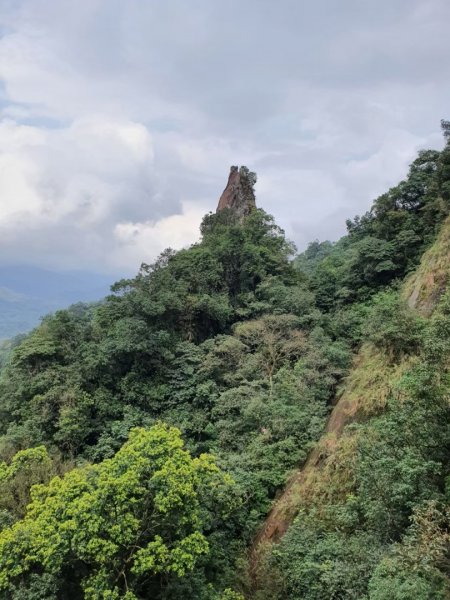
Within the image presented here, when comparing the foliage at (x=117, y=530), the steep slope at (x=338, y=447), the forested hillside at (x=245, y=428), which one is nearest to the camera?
the forested hillside at (x=245, y=428)

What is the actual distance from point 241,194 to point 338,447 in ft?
94.7

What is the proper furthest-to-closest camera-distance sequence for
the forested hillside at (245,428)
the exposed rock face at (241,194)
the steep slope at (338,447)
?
the exposed rock face at (241,194) → the steep slope at (338,447) → the forested hillside at (245,428)

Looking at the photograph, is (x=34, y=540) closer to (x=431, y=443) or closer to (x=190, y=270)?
(x=431, y=443)

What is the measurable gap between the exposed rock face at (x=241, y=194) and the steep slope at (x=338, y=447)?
76.6ft

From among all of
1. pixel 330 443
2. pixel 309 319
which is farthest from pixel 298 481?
pixel 309 319

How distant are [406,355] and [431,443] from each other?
5.04m

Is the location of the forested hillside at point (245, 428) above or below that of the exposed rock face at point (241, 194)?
below

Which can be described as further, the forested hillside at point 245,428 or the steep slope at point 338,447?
the steep slope at point 338,447

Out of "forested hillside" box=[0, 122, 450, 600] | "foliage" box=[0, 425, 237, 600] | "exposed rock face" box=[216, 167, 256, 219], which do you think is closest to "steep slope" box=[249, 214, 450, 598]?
"forested hillside" box=[0, 122, 450, 600]

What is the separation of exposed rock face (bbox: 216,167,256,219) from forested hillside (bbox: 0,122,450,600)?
7.54 meters

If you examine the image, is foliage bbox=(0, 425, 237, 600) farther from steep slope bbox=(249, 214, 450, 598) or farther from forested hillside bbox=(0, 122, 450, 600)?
steep slope bbox=(249, 214, 450, 598)

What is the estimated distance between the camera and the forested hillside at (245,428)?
8.16m

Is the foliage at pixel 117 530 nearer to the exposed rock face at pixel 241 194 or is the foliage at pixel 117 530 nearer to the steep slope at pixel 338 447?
the steep slope at pixel 338 447

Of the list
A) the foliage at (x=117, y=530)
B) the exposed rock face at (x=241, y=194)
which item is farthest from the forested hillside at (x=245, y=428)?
the exposed rock face at (x=241, y=194)
